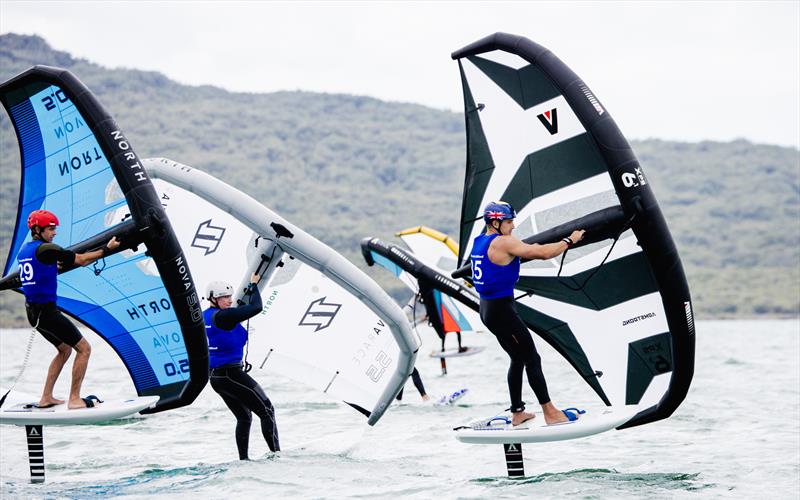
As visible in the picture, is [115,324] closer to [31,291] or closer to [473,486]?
[31,291]

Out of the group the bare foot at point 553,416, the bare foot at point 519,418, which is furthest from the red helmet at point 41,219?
the bare foot at point 553,416

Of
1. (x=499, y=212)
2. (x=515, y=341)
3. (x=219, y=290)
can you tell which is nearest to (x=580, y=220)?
(x=499, y=212)

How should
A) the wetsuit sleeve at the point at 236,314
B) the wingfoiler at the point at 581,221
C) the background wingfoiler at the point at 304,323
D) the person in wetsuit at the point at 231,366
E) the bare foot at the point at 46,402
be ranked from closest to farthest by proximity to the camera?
the wingfoiler at the point at 581,221, the bare foot at the point at 46,402, the wetsuit sleeve at the point at 236,314, the person in wetsuit at the point at 231,366, the background wingfoiler at the point at 304,323

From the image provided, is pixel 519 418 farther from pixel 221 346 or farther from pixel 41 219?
pixel 41 219

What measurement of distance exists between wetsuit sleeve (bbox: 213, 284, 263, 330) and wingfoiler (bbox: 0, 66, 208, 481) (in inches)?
10.7

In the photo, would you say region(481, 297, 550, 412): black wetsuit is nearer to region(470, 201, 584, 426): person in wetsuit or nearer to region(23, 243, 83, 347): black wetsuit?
region(470, 201, 584, 426): person in wetsuit

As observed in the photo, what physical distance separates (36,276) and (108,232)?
1.02 metres

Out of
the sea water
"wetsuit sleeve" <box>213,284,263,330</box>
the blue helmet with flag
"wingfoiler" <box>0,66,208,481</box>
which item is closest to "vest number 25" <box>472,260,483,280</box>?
the blue helmet with flag

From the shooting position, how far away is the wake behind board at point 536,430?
10.1m

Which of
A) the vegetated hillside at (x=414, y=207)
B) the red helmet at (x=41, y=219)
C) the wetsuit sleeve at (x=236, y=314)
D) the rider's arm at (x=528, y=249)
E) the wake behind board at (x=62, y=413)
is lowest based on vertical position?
the wake behind board at (x=62, y=413)

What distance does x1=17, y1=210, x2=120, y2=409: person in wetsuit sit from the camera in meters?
11.0

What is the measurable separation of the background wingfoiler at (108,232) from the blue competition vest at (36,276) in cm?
30

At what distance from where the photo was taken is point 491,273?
1033 centimetres

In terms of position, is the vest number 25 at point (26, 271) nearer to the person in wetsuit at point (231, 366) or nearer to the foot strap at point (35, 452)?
the foot strap at point (35, 452)
